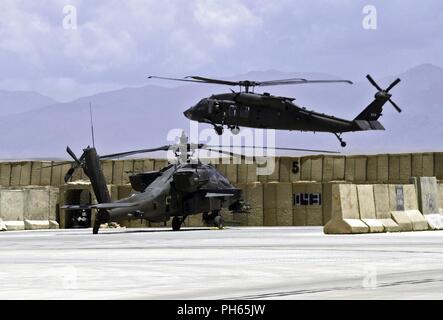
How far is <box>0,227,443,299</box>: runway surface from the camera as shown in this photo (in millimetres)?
14789

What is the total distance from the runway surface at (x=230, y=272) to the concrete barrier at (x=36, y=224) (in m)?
25.9

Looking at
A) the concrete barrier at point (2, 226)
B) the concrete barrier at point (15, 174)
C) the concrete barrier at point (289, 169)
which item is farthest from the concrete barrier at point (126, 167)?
the concrete barrier at point (2, 226)

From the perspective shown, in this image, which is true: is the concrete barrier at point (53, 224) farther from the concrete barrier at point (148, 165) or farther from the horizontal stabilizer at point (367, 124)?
the horizontal stabilizer at point (367, 124)

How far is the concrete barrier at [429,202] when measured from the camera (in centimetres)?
4287

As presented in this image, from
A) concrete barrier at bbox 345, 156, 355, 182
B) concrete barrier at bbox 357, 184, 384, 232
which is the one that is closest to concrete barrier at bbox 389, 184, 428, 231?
concrete barrier at bbox 357, 184, 384, 232

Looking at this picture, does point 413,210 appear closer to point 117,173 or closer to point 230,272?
point 230,272

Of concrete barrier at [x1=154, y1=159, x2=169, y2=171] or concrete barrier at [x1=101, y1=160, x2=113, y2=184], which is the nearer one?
concrete barrier at [x1=154, y1=159, x2=169, y2=171]

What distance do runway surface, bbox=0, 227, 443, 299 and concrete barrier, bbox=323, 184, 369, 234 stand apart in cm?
853

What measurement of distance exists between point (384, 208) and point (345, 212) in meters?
2.65

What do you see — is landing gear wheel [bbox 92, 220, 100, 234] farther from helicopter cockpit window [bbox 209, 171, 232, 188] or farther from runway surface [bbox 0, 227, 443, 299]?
runway surface [bbox 0, 227, 443, 299]

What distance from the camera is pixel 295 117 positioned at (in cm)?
5447

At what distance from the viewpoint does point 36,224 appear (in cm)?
5609
